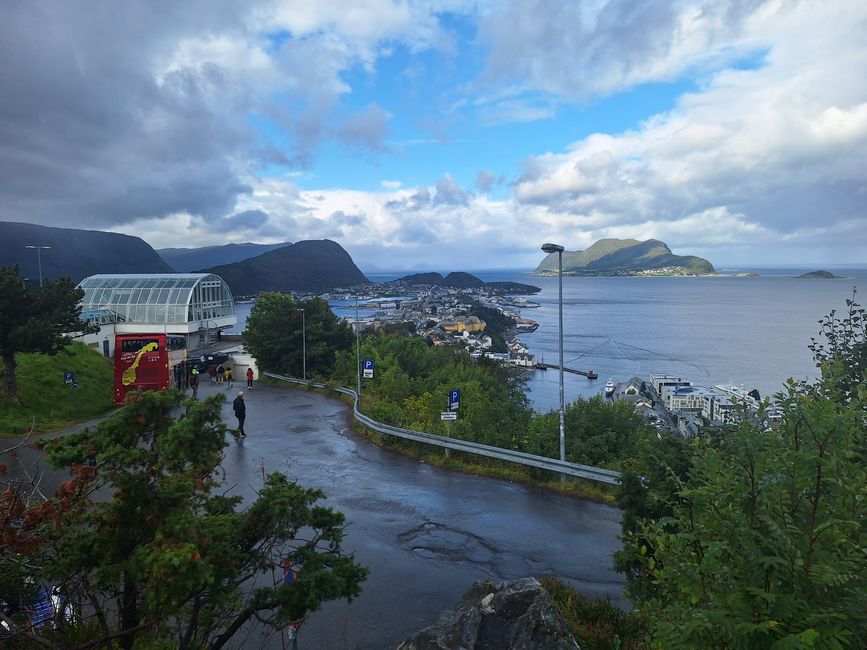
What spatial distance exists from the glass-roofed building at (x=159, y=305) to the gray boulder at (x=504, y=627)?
3429 cm

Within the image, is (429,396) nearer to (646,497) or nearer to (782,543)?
(646,497)

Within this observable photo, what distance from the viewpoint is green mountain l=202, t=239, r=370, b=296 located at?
111m

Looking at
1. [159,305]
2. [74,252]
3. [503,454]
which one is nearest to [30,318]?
[503,454]

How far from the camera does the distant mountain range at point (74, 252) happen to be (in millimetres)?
105188

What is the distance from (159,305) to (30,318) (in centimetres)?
2130

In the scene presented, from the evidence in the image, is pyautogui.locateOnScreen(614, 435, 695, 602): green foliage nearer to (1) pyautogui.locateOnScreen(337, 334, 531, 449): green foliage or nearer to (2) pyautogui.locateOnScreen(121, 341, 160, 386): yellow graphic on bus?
(1) pyautogui.locateOnScreen(337, 334, 531, 449): green foliage

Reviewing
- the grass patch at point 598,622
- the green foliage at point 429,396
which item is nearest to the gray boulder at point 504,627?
the grass patch at point 598,622

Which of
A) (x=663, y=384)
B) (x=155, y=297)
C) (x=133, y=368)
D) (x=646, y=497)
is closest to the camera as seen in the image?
(x=646, y=497)

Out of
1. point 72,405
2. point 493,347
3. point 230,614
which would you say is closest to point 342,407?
point 72,405

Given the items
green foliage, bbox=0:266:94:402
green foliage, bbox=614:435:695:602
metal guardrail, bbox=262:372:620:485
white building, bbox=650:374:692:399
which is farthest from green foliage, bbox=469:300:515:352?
green foliage, bbox=614:435:695:602

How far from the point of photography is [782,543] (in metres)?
2.51

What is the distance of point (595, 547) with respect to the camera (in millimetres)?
8211

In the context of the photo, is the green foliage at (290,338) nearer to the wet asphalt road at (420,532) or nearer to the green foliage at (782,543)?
the wet asphalt road at (420,532)

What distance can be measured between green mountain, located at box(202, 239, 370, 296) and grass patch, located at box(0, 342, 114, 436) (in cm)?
6432
